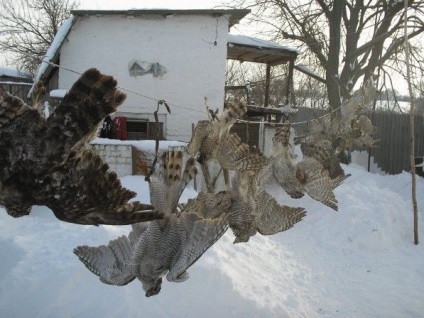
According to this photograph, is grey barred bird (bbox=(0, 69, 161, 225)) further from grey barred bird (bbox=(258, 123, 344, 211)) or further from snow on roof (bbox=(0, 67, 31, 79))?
snow on roof (bbox=(0, 67, 31, 79))

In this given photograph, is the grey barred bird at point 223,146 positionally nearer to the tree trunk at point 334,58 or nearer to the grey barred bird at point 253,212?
the grey barred bird at point 253,212

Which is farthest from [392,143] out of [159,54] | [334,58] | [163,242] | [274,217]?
[163,242]

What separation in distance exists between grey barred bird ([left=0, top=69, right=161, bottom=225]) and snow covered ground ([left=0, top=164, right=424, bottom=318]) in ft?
7.06

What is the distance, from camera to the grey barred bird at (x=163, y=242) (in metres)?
1.93

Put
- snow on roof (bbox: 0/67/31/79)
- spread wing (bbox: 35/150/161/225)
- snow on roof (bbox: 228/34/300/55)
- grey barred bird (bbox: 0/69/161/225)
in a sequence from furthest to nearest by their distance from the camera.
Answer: snow on roof (bbox: 0/67/31/79) → snow on roof (bbox: 228/34/300/55) → spread wing (bbox: 35/150/161/225) → grey barred bird (bbox: 0/69/161/225)

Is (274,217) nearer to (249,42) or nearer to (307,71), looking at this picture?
(249,42)

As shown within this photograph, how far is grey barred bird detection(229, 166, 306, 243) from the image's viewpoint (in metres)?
2.52

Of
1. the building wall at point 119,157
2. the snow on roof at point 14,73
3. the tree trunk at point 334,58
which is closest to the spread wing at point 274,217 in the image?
the building wall at point 119,157

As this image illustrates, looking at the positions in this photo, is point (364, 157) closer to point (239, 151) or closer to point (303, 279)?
point (303, 279)

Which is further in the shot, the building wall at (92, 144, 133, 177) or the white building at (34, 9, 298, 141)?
the white building at (34, 9, 298, 141)

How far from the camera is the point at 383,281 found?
663 cm

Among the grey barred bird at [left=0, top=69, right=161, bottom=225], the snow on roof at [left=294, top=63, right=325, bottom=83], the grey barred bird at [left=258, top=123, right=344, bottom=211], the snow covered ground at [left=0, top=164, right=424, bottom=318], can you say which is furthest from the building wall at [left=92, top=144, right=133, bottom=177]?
the snow on roof at [left=294, top=63, right=325, bottom=83]

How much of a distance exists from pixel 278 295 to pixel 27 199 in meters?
4.32

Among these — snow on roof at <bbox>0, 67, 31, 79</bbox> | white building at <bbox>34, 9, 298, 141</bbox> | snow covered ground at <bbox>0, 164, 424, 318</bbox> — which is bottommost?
snow covered ground at <bbox>0, 164, 424, 318</bbox>
